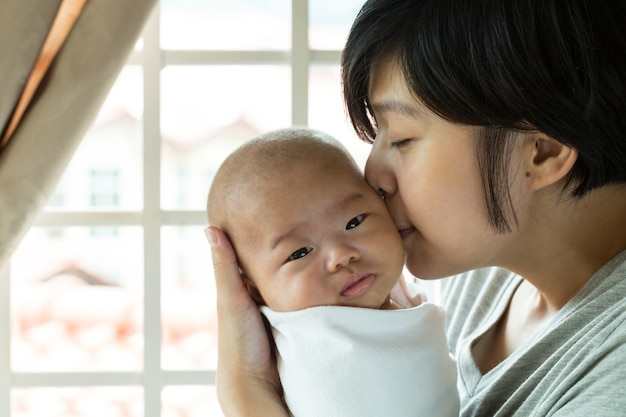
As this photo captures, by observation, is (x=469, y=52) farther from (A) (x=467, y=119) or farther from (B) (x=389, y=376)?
(B) (x=389, y=376)

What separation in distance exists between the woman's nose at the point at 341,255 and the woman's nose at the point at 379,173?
132 mm

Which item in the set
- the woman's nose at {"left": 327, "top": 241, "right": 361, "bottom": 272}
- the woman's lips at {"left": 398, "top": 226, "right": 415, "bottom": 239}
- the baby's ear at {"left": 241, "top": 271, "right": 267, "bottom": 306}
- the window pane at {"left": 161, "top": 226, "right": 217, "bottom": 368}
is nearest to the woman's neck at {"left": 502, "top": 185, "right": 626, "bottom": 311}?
the woman's lips at {"left": 398, "top": 226, "right": 415, "bottom": 239}

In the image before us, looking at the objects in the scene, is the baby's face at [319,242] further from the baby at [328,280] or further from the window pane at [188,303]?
the window pane at [188,303]

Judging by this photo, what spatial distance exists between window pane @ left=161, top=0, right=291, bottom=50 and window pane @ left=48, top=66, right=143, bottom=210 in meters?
0.18

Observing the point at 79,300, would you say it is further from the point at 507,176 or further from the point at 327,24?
the point at 507,176

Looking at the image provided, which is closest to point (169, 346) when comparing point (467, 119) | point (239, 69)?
point (239, 69)

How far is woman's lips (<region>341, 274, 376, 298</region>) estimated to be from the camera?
130cm

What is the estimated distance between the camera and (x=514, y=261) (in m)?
1.35

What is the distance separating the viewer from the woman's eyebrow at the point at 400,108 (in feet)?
4.02

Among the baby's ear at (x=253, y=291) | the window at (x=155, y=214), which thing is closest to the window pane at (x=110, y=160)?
the window at (x=155, y=214)

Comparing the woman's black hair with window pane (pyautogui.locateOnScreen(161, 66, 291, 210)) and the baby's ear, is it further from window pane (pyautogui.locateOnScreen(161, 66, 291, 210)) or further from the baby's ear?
window pane (pyautogui.locateOnScreen(161, 66, 291, 210))

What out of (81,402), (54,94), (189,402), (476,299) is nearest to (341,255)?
(476,299)

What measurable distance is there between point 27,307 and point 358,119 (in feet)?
4.22

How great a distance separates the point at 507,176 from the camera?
1.21 metres
